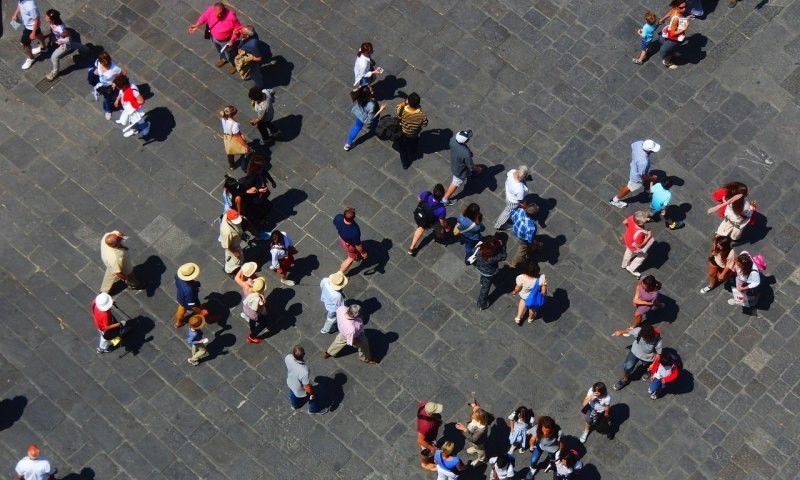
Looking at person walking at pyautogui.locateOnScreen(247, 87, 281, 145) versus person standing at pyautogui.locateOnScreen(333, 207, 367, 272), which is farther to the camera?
person walking at pyautogui.locateOnScreen(247, 87, 281, 145)

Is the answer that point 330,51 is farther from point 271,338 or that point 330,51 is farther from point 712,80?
point 712,80

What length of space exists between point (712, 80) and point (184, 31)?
31.8 ft

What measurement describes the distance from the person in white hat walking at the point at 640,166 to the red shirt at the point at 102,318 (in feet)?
27.8

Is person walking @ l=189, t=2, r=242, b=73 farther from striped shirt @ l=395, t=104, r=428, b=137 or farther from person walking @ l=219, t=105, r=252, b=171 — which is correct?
striped shirt @ l=395, t=104, r=428, b=137

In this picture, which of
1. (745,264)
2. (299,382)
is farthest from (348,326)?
(745,264)

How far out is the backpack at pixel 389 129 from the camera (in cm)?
1644

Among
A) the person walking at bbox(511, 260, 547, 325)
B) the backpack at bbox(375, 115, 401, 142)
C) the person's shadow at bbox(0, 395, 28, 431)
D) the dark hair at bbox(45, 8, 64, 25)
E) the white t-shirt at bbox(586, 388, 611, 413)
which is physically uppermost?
the backpack at bbox(375, 115, 401, 142)

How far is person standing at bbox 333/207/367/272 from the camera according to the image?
15.3m

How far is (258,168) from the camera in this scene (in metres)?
15.8

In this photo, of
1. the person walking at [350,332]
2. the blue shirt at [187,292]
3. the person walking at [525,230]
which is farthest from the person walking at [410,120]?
the blue shirt at [187,292]

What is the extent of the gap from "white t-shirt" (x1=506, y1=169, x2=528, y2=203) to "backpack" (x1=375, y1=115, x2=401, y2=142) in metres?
2.01

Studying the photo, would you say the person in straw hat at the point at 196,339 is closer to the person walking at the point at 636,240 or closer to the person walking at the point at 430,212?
the person walking at the point at 430,212

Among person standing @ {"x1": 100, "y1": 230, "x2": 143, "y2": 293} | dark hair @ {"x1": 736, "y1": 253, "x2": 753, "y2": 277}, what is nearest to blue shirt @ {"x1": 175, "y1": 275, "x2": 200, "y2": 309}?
person standing @ {"x1": 100, "y1": 230, "x2": 143, "y2": 293}

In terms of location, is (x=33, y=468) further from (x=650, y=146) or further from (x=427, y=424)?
(x=650, y=146)
